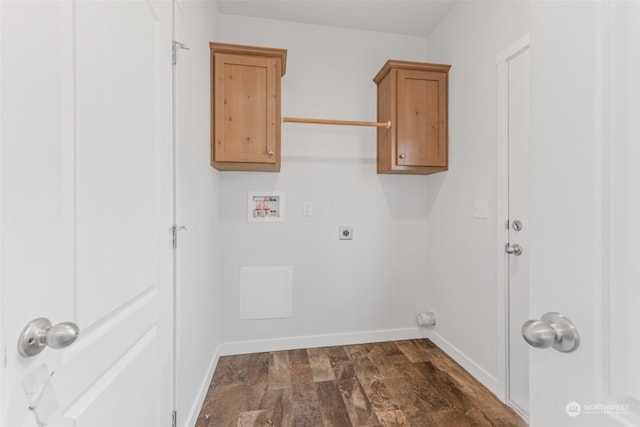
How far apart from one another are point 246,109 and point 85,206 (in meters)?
1.49

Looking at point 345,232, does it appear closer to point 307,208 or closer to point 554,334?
point 307,208

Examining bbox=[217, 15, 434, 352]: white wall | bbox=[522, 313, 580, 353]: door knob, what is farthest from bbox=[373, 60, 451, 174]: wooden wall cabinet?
bbox=[522, 313, 580, 353]: door knob

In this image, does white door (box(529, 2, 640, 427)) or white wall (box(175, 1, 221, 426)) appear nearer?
white door (box(529, 2, 640, 427))

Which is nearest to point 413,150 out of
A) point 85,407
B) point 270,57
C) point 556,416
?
point 270,57

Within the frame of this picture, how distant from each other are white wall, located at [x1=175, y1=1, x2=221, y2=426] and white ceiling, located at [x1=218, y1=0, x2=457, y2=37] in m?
0.34

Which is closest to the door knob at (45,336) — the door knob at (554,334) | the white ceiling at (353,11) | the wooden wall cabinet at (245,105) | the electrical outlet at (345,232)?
the door knob at (554,334)

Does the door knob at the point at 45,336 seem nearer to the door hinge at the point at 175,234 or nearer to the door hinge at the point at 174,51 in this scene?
the door hinge at the point at 175,234

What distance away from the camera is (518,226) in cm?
168

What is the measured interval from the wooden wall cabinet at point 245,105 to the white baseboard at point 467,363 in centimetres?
196

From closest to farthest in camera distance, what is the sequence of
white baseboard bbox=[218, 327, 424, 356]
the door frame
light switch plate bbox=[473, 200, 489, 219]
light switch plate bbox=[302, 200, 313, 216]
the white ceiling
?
the door frame < light switch plate bbox=[473, 200, 489, 219] < the white ceiling < white baseboard bbox=[218, 327, 424, 356] < light switch plate bbox=[302, 200, 313, 216]

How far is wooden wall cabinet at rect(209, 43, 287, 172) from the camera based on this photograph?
1938 millimetres

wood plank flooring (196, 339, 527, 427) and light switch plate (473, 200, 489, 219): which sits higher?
light switch plate (473, 200, 489, 219)

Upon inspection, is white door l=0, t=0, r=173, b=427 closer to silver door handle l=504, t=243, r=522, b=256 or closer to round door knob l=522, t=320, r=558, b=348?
round door knob l=522, t=320, r=558, b=348

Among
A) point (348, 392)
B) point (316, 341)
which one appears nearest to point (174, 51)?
point (348, 392)
